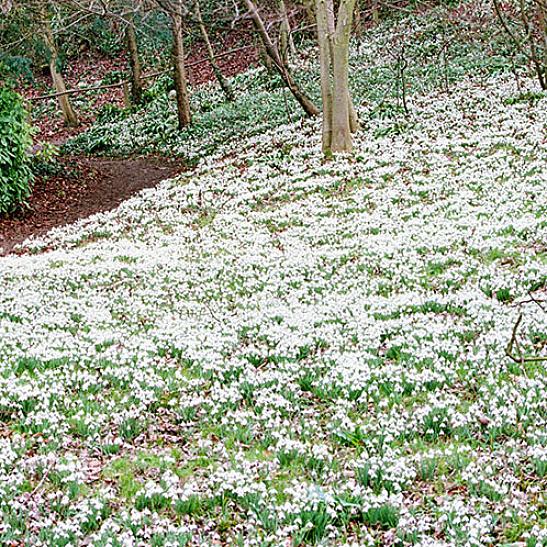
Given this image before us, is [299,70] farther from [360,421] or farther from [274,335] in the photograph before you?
[360,421]

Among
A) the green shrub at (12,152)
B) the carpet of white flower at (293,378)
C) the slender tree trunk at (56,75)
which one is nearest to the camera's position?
the carpet of white flower at (293,378)

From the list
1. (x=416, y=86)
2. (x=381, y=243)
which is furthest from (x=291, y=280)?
(x=416, y=86)

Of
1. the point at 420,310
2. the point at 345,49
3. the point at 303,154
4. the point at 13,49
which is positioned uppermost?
the point at 13,49

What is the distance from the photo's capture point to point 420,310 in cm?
805

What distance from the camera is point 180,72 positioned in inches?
987

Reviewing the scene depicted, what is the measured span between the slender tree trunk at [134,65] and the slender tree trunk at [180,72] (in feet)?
12.6

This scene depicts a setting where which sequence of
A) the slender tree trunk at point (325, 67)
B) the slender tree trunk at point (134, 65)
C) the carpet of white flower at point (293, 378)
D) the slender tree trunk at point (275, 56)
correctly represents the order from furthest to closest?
the slender tree trunk at point (134, 65) → the slender tree trunk at point (275, 56) → the slender tree trunk at point (325, 67) → the carpet of white flower at point (293, 378)

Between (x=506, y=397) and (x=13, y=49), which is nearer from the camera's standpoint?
(x=506, y=397)

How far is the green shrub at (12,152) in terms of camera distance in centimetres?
1798

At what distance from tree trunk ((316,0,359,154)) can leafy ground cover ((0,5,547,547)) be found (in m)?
4.06

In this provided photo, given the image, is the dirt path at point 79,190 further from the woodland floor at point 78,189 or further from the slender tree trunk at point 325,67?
the slender tree trunk at point 325,67

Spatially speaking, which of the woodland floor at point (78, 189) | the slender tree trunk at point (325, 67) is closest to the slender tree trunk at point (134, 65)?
the woodland floor at point (78, 189)

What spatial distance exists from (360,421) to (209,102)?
25883mm

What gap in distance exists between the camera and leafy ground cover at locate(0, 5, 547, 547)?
172 inches
